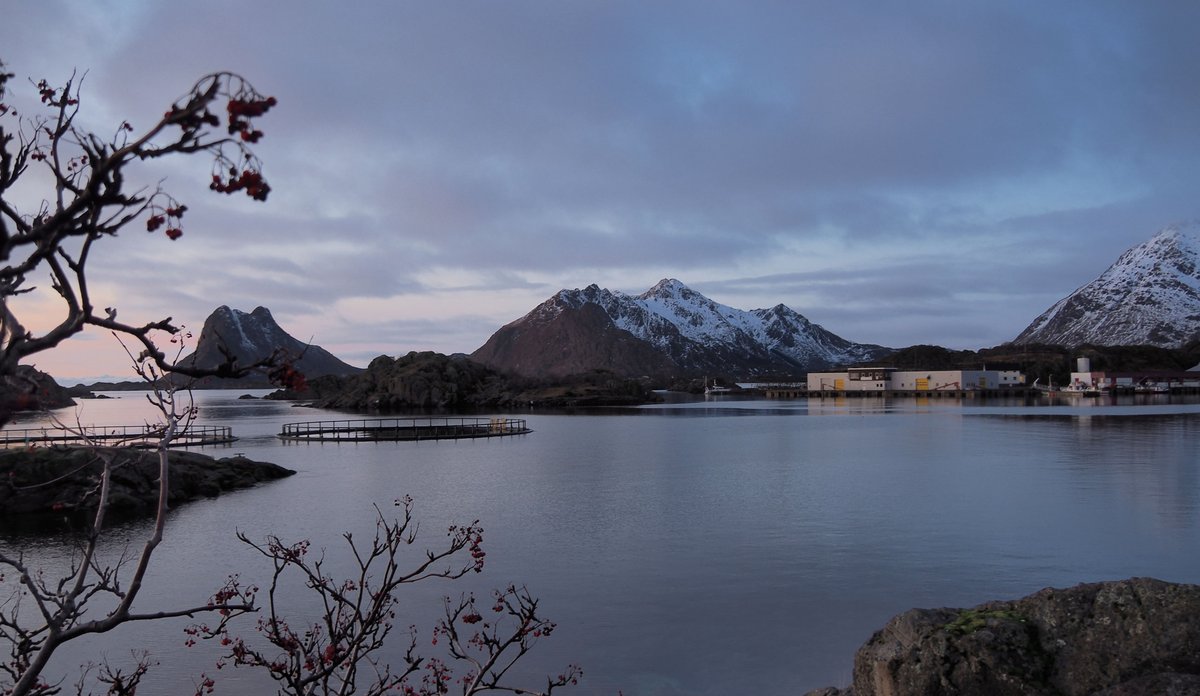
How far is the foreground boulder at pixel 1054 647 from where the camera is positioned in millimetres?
8516

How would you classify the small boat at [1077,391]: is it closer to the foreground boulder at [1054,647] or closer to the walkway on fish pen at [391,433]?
the walkway on fish pen at [391,433]

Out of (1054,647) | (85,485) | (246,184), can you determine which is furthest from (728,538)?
(85,485)

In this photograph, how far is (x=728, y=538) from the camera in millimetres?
26359

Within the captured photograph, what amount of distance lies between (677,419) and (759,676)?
90777 millimetres

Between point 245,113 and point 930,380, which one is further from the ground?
point 245,113

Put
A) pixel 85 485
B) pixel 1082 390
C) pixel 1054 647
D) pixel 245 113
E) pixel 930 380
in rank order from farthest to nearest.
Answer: pixel 930 380 → pixel 1082 390 → pixel 85 485 → pixel 1054 647 → pixel 245 113

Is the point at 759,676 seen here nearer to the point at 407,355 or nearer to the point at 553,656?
the point at 553,656

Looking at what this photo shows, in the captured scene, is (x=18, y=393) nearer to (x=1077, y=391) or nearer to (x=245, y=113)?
(x=245, y=113)

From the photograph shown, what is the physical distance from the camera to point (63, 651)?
1655 centimetres

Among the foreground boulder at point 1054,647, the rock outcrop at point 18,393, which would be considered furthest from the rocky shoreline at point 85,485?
the foreground boulder at point 1054,647

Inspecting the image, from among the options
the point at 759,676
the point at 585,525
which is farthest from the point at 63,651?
the point at 585,525

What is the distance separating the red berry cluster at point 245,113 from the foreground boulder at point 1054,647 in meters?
8.98

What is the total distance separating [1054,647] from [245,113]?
989cm

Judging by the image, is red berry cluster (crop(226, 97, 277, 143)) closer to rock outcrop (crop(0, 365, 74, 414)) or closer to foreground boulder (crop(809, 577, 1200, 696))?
rock outcrop (crop(0, 365, 74, 414))
